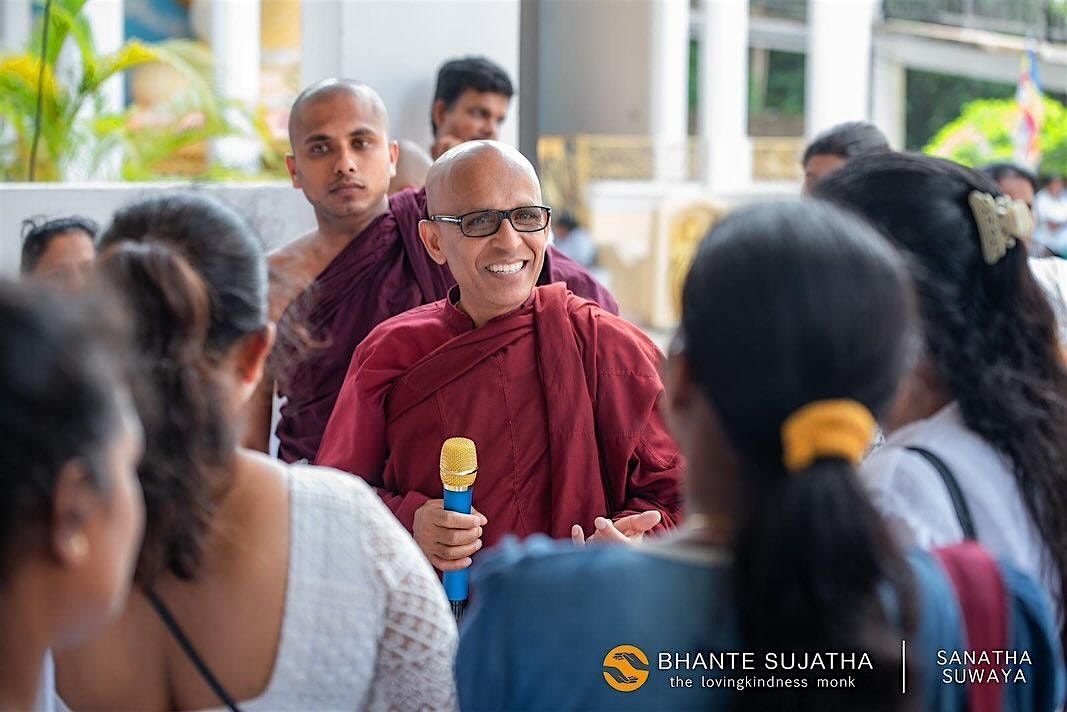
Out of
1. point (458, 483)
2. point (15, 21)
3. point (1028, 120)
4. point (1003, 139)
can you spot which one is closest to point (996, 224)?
point (458, 483)

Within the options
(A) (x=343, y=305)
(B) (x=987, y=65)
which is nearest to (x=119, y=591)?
(A) (x=343, y=305)

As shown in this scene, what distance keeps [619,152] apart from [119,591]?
14.5 m

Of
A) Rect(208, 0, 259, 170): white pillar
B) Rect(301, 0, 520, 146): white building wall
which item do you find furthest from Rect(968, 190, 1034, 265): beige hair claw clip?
Rect(208, 0, 259, 170): white pillar

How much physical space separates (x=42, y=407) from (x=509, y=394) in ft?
6.03

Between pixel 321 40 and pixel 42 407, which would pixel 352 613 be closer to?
pixel 42 407

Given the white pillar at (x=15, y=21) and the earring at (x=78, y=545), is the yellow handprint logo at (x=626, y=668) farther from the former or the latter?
the white pillar at (x=15, y=21)

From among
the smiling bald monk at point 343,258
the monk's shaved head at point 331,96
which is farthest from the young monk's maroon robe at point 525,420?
the monk's shaved head at point 331,96

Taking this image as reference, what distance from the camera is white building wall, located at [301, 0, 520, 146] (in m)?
5.26

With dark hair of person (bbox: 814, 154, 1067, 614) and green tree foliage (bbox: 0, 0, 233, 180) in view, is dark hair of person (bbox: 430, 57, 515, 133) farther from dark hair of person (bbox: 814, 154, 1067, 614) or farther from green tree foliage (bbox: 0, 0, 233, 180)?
dark hair of person (bbox: 814, 154, 1067, 614)

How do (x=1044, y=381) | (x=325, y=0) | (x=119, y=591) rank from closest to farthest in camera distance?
(x=119, y=591), (x=1044, y=381), (x=325, y=0)

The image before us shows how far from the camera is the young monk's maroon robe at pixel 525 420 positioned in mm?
2809

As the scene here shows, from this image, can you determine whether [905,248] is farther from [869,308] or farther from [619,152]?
[619,152]

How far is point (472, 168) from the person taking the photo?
3.03 m

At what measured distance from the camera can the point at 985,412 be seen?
1731 mm
